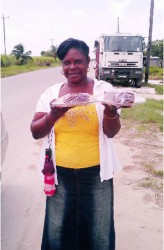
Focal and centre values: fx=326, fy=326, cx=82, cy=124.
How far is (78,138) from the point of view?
1866 mm

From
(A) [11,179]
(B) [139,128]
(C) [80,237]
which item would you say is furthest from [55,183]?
(B) [139,128]

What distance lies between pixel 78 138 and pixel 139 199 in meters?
1.93

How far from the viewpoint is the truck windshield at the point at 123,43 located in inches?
588

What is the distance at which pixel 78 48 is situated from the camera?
1.89m

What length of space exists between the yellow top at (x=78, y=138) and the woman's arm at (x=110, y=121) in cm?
7

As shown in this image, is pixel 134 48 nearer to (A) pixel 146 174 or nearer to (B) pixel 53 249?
(A) pixel 146 174

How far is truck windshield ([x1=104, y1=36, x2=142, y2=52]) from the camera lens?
14.9 meters

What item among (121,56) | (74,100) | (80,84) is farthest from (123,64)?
(74,100)

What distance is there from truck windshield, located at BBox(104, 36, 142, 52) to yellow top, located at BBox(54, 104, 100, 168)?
540 inches

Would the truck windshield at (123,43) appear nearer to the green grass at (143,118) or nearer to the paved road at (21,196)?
the green grass at (143,118)

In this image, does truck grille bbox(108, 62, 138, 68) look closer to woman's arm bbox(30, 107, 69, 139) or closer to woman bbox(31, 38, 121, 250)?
woman bbox(31, 38, 121, 250)

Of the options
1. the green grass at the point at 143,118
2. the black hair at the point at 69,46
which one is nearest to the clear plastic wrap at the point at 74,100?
the black hair at the point at 69,46

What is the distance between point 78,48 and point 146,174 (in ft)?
9.00

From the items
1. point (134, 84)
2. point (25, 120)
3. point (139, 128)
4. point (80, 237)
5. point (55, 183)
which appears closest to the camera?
point (55, 183)
